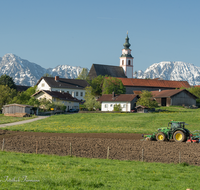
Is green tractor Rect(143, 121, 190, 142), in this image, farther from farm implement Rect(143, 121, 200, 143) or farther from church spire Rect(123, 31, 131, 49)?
church spire Rect(123, 31, 131, 49)

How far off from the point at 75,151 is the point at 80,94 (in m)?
88.7

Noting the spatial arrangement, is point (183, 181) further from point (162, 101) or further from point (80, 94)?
point (80, 94)

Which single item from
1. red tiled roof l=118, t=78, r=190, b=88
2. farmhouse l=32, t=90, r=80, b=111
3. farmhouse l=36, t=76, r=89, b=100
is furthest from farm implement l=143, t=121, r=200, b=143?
red tiled roof l=118, t=78, r=190, b=88

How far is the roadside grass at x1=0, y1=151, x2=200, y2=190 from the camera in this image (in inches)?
455

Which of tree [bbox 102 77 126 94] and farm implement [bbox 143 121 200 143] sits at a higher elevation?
tree [bbox 102 77 126 94]

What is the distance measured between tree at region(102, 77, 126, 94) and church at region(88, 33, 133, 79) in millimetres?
38255

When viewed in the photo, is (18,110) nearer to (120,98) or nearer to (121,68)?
(120,98)

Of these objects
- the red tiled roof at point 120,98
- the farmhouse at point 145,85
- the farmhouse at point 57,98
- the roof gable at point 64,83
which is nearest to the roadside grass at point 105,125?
the red tiled roof at point 120,98

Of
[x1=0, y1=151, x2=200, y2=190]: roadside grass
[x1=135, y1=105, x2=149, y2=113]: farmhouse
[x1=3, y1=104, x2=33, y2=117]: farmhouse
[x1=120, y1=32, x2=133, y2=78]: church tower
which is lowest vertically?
[x1=0, y1=151, x2=200, y2=190]: roadside grass

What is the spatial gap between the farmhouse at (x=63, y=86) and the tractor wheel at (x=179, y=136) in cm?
7854

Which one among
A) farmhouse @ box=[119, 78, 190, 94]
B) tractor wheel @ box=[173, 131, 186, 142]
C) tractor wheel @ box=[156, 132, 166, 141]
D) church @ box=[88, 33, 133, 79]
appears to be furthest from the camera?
church @ box=[88, 33, 133, 79]

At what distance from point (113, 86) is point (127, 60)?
181 ft

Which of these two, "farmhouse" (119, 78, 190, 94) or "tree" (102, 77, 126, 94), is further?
"farmhouse" (119, 78, 190, 94)

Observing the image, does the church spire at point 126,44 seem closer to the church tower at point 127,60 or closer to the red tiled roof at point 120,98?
the church tower at point 127,60
